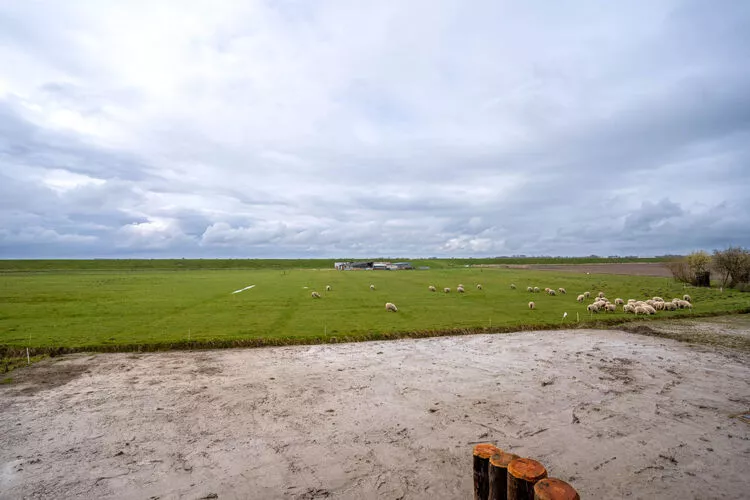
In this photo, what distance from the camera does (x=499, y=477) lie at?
19.2 ft

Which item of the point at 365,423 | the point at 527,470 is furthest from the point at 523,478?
the point at 365,423

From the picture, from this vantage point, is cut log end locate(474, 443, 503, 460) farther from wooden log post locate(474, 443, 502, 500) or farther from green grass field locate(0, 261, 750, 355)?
green grass field locate(0, 261, 750, 355)

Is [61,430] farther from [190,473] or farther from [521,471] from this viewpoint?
[521,471]

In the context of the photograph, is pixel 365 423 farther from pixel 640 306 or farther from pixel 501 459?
pixel 640 306

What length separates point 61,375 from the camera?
53.8 feet

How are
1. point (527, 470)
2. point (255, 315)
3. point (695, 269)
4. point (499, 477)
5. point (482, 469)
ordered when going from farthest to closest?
point (695, 269) < point (255, 315) < point (482, 469) < point (499, 477) < point (527, 470)

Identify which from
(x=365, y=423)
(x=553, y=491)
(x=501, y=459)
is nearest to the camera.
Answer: (x=553, y=491)

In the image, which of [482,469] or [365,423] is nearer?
[482,469]

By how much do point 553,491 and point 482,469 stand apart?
149 centimetres

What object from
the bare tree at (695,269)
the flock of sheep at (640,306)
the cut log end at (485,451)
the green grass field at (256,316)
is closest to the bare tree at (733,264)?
the bare tree at (695,269)

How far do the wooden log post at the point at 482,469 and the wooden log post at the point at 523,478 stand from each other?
67 cm

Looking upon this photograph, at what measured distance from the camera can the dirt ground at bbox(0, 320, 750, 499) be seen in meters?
8.77

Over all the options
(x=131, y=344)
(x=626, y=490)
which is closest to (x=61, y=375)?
(x=131, y=344)

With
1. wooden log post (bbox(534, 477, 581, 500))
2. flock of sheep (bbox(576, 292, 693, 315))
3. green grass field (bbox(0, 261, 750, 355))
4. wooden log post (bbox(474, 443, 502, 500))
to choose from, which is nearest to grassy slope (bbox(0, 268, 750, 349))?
green grass field (bbox(0, 261, 750, 355))
